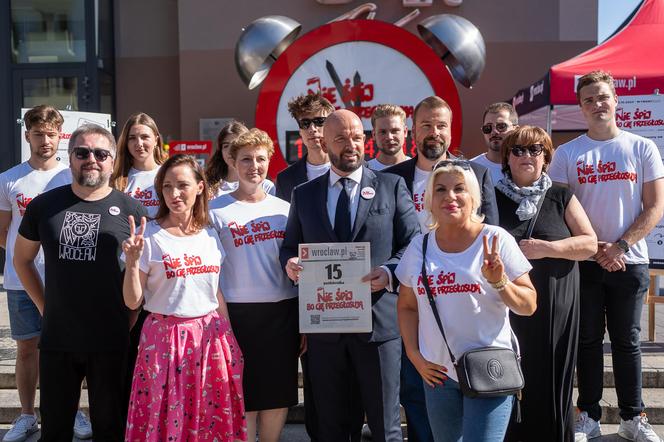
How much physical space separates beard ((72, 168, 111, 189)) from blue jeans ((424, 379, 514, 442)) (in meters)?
1.99

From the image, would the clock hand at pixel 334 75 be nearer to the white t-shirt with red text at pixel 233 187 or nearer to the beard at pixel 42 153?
the white t-shirt with red text at pixel 233 187

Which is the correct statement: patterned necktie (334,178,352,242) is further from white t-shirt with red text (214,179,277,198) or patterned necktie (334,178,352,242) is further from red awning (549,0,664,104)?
red awning (549,0,664,104)

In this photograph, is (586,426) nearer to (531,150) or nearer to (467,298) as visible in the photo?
(531,150)

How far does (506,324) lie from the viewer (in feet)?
9.14

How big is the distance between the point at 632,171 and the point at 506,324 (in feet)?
5.74

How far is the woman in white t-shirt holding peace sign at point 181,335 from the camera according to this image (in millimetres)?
3252

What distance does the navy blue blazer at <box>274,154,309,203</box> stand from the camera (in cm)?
421

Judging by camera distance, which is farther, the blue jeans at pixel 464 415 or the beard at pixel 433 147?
the beard at pixel 433 147

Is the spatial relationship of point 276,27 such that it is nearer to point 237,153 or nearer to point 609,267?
point 237,153

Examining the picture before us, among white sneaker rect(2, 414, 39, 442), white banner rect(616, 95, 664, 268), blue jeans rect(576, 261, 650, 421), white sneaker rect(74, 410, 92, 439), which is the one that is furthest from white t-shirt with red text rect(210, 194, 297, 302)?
white banner rect(616, 95, 664, 268)

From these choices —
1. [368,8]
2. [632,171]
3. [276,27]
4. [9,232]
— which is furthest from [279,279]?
[368,8]

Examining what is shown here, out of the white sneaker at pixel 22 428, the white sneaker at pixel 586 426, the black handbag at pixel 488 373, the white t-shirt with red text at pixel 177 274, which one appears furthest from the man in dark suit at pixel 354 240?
the white sneaker at pixel 22 428

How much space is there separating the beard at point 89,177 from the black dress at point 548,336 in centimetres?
218

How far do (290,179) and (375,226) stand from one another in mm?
1114
